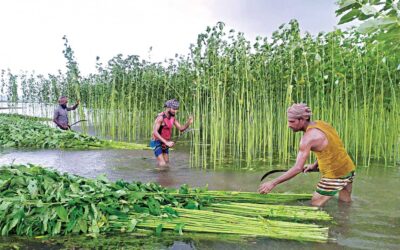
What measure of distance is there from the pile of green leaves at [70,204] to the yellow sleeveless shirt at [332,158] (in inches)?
73.2

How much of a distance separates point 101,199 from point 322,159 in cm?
314

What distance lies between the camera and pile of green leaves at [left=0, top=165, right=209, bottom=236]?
4.66 m

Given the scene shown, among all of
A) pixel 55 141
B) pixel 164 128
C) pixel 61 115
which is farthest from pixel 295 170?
pixel 61 115

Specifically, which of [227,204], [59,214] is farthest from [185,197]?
[59,214]

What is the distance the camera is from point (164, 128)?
33.3 feet

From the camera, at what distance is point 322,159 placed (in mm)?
5977

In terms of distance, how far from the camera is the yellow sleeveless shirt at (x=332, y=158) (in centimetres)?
589

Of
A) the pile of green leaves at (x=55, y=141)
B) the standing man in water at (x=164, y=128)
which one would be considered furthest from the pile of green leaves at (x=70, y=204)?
the pile of green leaves at (x=55, y=141)

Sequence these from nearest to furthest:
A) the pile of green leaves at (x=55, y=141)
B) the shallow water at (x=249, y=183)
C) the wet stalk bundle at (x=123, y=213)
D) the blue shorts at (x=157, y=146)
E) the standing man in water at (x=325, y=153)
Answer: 1. the shallow water at (x=249, y=183)
2. the wet stalk bundle at (x=123, y=213)
3. the standing man in water at (x=325, y=153)
4. the blue shorts at (x=157, y=146)
5. the pile of green leaves at (x=55, y=141)

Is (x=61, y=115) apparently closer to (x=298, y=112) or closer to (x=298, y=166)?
(x=298, y=112)

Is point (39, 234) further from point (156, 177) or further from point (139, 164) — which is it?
point (139, 164)

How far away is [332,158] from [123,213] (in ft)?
9.96

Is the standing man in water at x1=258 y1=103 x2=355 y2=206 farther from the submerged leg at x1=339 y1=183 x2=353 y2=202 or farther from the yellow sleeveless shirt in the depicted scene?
the submerged leg at x1=339 y1=183 x2=353 y2=202

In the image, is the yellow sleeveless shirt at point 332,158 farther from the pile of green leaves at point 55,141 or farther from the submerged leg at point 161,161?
the pile of green leaves at point 55,141
